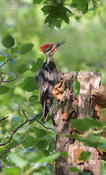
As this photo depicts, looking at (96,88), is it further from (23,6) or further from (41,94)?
(23,6)

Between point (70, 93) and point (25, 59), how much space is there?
0.41 metres

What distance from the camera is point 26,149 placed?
1502mm

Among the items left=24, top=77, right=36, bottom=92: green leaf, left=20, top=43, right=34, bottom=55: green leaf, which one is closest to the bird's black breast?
left=24, top=77, right=36, bottom=92: green leaf

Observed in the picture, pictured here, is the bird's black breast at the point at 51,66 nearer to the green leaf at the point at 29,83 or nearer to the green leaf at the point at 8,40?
the green leaf at the point at 29,83

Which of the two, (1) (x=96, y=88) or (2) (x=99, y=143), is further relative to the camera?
(1) (x=96, y=88)

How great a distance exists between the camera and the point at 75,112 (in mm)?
1295

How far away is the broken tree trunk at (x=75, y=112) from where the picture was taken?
1200 millimetres

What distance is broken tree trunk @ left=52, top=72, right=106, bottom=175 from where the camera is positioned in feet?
3.94

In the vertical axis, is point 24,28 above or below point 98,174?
above

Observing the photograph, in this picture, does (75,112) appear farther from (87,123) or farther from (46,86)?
(87,123)

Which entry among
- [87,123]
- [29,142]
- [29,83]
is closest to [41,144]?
[29,142]

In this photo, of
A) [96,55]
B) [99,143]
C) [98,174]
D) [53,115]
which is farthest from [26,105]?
[96,55]

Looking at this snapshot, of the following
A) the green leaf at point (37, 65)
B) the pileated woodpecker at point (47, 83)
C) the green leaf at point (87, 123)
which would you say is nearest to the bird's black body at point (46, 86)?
the pileated woodpecker at point (47, 83)

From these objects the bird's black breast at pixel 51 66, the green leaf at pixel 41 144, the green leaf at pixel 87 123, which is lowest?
the green leaf at pixel 87 123
